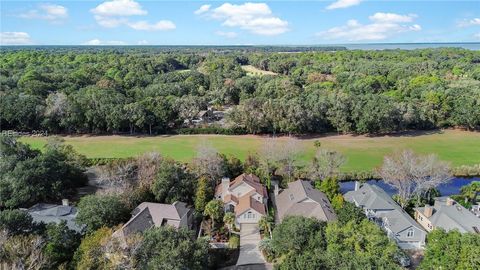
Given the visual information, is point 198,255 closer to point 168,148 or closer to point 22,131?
point 168,148

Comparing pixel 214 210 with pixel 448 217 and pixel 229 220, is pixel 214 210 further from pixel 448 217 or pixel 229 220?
pixel 448 217

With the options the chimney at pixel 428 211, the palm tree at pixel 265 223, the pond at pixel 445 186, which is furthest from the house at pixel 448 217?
the palm tree at pixel 265 223

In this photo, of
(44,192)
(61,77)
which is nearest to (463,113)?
(44,192)

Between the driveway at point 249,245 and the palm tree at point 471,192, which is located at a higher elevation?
the palm tree at point 471,192

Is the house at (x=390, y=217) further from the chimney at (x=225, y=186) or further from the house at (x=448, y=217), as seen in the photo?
the chimney at (x=225, y=186)

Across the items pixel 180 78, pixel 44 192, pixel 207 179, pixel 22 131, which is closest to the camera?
pixel 44 192
